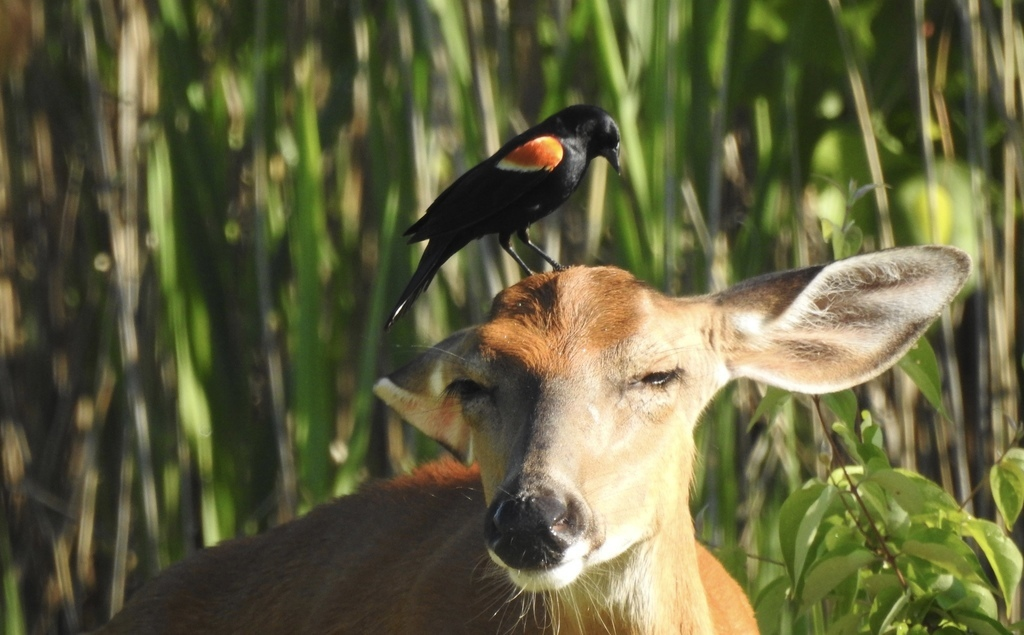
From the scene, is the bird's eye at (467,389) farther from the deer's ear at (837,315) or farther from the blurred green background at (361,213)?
the blurred green background at (361,213)

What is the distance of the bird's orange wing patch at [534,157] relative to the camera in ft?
7.35

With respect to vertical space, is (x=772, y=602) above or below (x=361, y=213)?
below

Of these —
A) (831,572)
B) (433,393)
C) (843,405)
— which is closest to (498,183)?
(433,393)

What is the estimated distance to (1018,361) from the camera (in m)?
3.89

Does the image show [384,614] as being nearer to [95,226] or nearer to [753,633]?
[753,633]

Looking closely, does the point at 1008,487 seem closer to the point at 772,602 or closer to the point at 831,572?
the point at 831,572

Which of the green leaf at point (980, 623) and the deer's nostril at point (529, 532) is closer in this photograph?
the deer's nostril at point (529, 532)

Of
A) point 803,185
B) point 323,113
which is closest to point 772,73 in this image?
point 803,185

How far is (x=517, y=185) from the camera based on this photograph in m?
2.24

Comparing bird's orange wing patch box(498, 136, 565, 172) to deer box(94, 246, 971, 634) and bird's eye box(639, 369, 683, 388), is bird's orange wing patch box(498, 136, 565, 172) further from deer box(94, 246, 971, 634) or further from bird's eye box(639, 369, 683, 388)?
bird's eye box(639, 369, 683, 388)

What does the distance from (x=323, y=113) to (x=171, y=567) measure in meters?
1.68

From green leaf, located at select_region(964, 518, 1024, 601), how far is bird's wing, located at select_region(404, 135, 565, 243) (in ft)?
3.27

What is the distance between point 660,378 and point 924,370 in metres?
0.54

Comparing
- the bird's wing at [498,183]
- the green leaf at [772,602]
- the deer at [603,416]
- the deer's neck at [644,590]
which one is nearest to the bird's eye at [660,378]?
the deer at [603,416]
